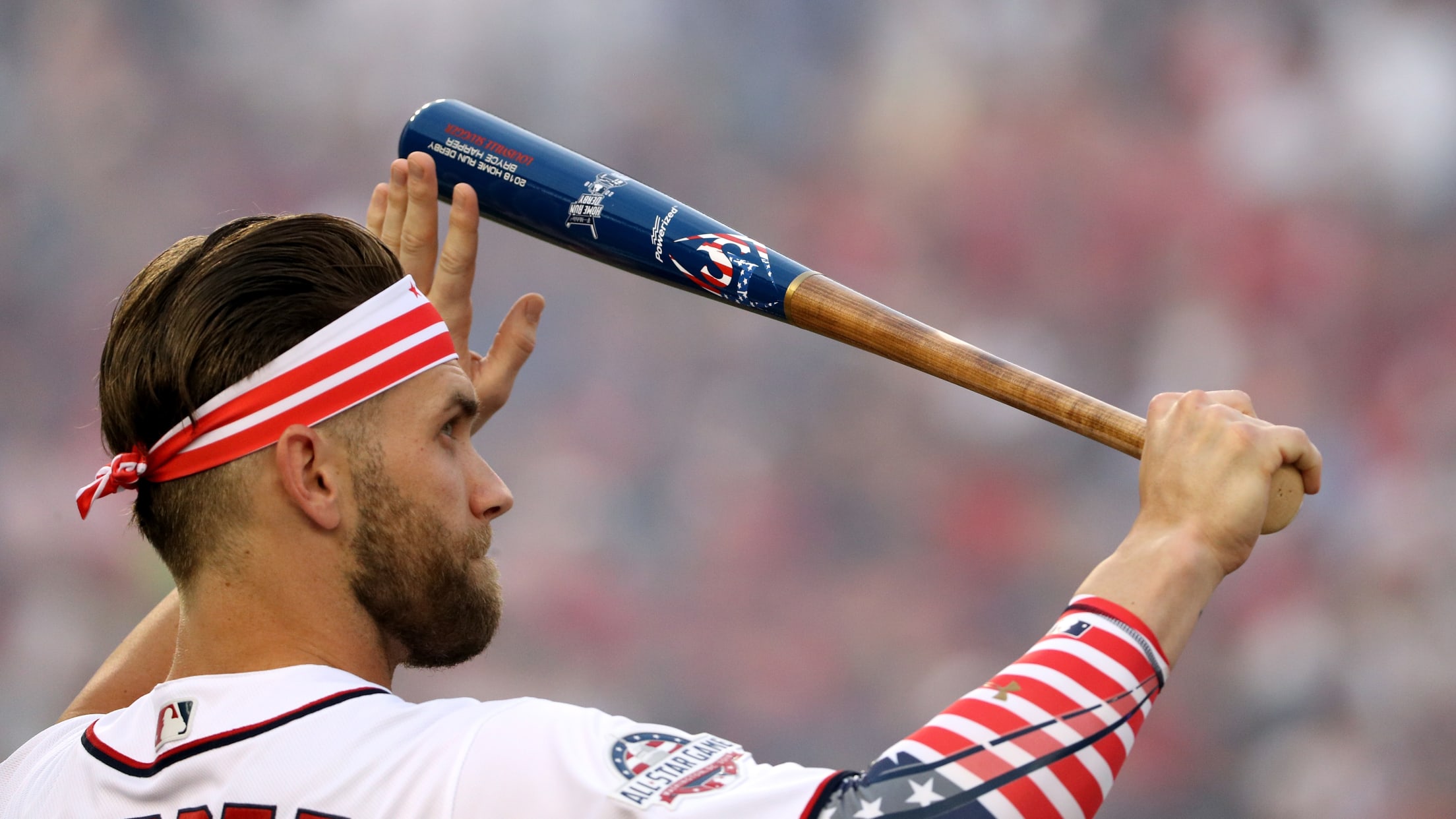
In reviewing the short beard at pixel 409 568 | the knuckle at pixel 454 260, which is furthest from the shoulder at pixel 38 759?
the knuckle at pixel 454 260

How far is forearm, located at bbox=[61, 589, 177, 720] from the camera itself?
1.70 metres

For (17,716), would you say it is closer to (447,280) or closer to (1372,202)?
Answer: (447,280)

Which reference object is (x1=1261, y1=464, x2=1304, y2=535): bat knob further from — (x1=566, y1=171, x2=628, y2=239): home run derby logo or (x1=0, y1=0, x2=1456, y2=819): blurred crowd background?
(x1=0, y1=0, x2=1456, y2=819): blurred crowd background

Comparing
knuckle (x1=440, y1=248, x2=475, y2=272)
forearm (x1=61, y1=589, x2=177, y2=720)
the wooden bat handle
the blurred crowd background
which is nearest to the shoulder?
forearm (x1=61, y1=589, x2=177, y2=720)

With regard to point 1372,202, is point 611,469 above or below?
below

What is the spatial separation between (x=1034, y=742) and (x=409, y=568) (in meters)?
0.72

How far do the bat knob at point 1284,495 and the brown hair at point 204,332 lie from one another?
1050 millimetres

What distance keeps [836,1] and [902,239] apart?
1.08 meters

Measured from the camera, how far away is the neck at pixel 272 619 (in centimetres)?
138

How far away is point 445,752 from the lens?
120 centimetres

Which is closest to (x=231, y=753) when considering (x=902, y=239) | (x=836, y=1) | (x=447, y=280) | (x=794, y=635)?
(x=447, y=280)

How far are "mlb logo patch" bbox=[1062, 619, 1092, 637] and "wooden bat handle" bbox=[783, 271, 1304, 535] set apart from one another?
269mm

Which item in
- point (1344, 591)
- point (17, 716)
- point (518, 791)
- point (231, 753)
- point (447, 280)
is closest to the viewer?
point (518, 791)

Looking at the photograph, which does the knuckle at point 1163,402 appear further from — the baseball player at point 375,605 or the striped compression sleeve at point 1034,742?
the striped compression sleeve at point 1034,742
